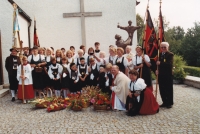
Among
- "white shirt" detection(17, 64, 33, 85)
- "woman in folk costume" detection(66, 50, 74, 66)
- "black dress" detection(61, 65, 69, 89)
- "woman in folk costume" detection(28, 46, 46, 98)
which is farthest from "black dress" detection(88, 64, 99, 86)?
"white shirt" detection(17, 64, 33, 85)

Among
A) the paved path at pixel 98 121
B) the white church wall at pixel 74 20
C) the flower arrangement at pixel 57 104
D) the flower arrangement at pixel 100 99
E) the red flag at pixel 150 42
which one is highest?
the white church wall at pixel 74 20

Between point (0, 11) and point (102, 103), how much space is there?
710 cm

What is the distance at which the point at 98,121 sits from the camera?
6.20 meters

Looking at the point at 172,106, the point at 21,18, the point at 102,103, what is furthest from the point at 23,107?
the point at 21,18

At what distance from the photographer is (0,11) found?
11.2 meters

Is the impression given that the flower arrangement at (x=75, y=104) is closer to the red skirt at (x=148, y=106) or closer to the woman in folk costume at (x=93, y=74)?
the woman in folk costume at (x=93, y=74)

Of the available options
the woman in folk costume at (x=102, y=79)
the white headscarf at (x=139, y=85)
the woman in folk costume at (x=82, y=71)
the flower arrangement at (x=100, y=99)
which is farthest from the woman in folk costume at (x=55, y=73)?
the white headscarf at (x=139, y=85)

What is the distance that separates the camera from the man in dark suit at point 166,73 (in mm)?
7383

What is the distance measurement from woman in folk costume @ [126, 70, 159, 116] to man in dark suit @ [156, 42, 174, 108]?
32.3 inches

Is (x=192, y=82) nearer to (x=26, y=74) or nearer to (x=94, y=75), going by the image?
(x=94, y=75)

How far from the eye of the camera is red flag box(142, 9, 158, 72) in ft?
25.6

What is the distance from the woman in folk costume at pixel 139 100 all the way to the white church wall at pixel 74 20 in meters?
7.86

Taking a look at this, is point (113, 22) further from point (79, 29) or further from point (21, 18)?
point (21, 18)

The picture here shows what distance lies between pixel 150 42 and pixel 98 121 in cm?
321
